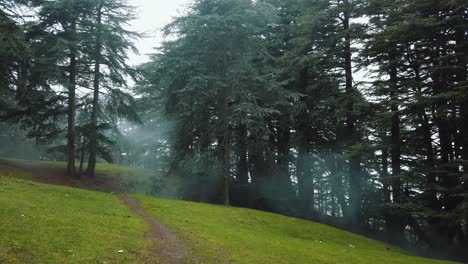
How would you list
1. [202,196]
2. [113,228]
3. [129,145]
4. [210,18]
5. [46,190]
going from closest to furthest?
[113,228] → [46,190] → [210,18] → [202,196] → [129,145]

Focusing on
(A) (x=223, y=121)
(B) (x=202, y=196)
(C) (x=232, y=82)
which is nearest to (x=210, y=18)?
(C) (x=232, y=82)

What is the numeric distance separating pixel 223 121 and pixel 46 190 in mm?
9827

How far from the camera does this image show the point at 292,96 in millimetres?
20859

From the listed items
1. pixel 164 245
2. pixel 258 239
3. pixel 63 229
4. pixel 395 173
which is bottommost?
pixel 258 239

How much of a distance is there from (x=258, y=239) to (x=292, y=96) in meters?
10.8

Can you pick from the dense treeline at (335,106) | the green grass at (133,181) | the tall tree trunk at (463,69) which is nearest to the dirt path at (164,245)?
the dense treeline at (335,106)

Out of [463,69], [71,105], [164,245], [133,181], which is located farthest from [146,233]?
[133,181]

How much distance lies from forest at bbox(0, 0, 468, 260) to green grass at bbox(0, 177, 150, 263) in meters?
6.95

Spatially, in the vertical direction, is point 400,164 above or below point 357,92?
below

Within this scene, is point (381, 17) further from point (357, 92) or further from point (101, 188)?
point (101, 188)

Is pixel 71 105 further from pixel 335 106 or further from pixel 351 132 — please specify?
pixel 351 132

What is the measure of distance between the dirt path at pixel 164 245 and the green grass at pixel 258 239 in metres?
0.40

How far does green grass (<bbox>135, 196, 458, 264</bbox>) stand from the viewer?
404 inches

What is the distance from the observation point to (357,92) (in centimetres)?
2044
